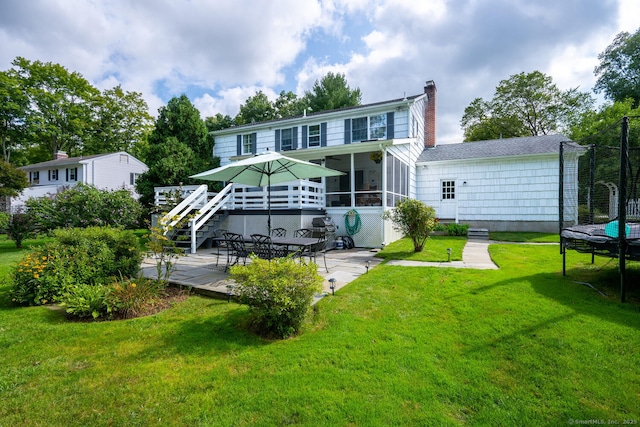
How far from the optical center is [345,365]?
294 cm

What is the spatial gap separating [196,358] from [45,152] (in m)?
44.3

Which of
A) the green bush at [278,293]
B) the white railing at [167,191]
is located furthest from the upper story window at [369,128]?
the green bush at [278,293]

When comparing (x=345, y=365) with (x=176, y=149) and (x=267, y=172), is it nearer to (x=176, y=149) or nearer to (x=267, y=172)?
(x=267, y=172)

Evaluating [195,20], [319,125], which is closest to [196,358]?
[195,20]

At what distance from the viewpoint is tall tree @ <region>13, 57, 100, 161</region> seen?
28469 mm

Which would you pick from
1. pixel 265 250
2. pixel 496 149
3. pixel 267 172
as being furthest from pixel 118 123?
pixel 496 149

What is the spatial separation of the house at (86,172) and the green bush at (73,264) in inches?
855

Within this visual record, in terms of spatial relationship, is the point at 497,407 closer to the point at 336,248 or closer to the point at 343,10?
the point at 336,248

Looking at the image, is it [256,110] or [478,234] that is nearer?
[478,234]

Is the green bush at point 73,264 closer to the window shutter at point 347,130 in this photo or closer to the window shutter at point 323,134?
the window shutter at point 347,130

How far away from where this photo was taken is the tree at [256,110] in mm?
30875

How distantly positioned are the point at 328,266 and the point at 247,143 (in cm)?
1278

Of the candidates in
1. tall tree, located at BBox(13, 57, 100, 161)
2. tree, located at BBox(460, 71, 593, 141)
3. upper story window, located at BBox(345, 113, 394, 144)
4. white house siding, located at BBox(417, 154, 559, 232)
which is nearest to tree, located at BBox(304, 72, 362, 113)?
tree, located at BBox(460, 71, 593, 141)

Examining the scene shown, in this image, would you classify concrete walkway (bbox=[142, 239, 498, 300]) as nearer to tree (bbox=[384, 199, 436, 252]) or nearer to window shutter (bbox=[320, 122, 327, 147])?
tree (bbox=[384, 199, 436, 252])
